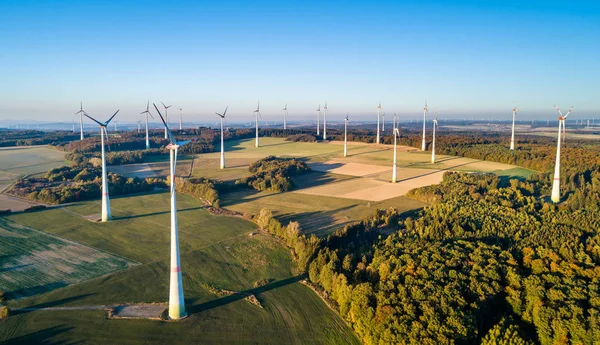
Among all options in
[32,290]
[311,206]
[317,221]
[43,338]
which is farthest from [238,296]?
[311,206]

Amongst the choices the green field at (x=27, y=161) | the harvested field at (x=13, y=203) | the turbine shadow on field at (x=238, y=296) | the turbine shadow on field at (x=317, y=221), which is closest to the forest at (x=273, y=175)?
the turbine shadow on field at (x=317, y=221)

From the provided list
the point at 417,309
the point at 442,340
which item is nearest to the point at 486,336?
the point at 442,340

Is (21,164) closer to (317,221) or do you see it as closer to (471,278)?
(317,221)

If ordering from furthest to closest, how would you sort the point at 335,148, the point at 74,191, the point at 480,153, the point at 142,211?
the point at 335,148 < the point at 480,153 < the point at 74,191 < the point at 142,211

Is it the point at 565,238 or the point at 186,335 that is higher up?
the point at 565,238

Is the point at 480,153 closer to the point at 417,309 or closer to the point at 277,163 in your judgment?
the point at 277,163
